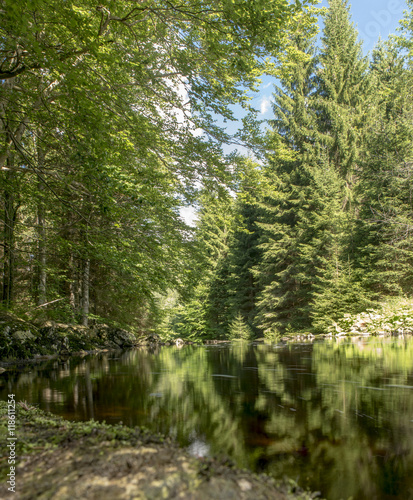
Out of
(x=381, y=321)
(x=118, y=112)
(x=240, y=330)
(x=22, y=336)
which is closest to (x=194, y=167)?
(x=118, y=112)

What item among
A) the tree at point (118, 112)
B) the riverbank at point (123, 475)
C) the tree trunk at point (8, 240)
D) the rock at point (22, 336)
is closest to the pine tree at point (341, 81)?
the tree at point (118, 112)

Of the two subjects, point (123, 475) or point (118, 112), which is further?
point (118, 112)

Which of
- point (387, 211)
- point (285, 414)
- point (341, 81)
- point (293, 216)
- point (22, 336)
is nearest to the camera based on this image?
point (285, 414)

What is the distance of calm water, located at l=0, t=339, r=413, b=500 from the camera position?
71.6 inches

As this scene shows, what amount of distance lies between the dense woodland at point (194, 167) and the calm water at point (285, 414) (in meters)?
2.79

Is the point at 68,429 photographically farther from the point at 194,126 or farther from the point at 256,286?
the point at 256,286

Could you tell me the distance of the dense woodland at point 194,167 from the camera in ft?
17.7

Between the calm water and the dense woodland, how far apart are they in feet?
9.16

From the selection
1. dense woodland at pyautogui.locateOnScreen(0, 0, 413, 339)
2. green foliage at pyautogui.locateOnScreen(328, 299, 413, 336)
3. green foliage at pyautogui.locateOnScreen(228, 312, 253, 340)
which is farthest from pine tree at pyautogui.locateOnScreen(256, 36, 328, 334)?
green foliage at pyautogui.locateOnScreen(328, 299, 413, 336)

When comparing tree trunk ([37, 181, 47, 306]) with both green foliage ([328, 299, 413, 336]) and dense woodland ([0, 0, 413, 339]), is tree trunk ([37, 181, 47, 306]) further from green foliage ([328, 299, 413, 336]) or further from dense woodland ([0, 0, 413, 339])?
green foliage ([328, 299, 413, 336])

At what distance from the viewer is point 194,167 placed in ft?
32.5

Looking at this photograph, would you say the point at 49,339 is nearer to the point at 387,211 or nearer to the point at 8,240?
the point at 8,240

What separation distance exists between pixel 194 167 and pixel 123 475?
9171mm

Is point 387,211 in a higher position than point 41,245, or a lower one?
higher
